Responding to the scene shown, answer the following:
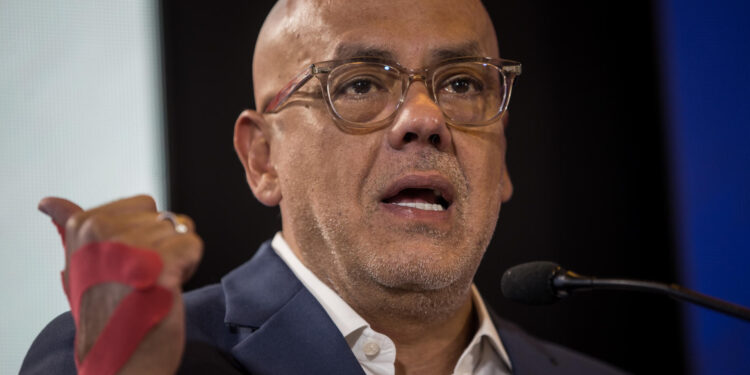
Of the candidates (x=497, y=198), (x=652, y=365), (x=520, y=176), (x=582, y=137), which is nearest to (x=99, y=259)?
(x=497, y=198)

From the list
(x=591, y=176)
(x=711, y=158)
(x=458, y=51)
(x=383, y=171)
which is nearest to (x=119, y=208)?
(x=383, y=171)

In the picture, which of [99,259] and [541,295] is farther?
[541,295]

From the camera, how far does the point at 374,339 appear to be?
58.4 inches

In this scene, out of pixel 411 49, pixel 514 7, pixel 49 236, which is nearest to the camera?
pixel 411 49

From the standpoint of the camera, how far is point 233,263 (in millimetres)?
2273

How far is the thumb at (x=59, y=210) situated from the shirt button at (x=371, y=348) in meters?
0.69

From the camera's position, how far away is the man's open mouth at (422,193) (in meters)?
1.44

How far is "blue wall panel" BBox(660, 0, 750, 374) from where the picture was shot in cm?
226

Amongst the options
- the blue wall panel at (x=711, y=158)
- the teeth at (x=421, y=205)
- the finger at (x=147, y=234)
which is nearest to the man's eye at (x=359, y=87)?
the teeth at (x=421, y=205)

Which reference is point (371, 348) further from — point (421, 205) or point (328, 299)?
point (421, 205)

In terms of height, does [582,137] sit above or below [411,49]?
below

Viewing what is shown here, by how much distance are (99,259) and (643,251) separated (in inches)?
86.2

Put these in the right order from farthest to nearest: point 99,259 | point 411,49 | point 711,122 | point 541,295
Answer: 1. point 711,122
2. point 411,49
3. point 541,295
4. point 99,259

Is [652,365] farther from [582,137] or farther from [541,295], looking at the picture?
[541,295]
